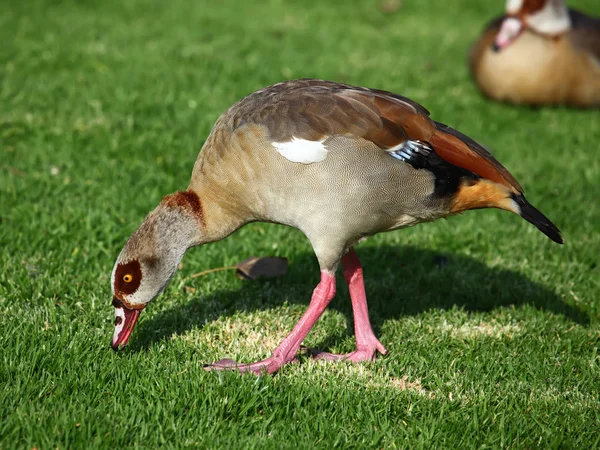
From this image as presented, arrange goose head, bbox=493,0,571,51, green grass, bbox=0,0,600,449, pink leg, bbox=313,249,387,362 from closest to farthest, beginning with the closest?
green grass, bbox=0,0,600,449
pink leg, bbox=313,249,387,362
goose head, bbox=493,0,571,51

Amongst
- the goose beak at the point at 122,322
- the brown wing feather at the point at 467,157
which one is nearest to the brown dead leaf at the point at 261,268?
the goose beak at the point at 122,322

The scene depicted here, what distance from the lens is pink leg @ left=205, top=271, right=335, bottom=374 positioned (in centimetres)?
403

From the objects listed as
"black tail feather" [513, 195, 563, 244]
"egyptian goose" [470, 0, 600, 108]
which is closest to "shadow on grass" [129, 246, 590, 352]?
"black tail feather" [513, 195, 563, 244]

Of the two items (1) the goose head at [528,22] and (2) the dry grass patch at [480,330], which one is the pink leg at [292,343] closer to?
(2) the dry grass patch at [480,330]

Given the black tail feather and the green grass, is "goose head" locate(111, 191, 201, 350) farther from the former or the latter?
the black tail feather

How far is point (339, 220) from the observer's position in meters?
4.06

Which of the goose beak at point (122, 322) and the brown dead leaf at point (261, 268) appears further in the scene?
the brown dead leaf at point (261, 268)

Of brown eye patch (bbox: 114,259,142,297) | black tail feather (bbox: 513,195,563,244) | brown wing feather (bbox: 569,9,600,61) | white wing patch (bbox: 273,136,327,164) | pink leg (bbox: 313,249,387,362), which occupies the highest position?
white wing patch (bbox: 273,136,327,164)

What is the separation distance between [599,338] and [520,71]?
503 centimetres

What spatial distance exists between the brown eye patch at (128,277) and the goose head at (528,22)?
6448 millimetres

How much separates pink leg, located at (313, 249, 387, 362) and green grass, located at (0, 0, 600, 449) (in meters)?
0.13

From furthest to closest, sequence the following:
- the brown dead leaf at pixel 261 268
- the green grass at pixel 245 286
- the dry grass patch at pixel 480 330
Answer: the brown dead leaf at pixel 261 268 → the dry grass patch at pixel 480 330 → the green grass at pixel 245 286

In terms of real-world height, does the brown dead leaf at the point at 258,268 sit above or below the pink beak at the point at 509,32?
below

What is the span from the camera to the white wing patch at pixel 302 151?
4031 mm
